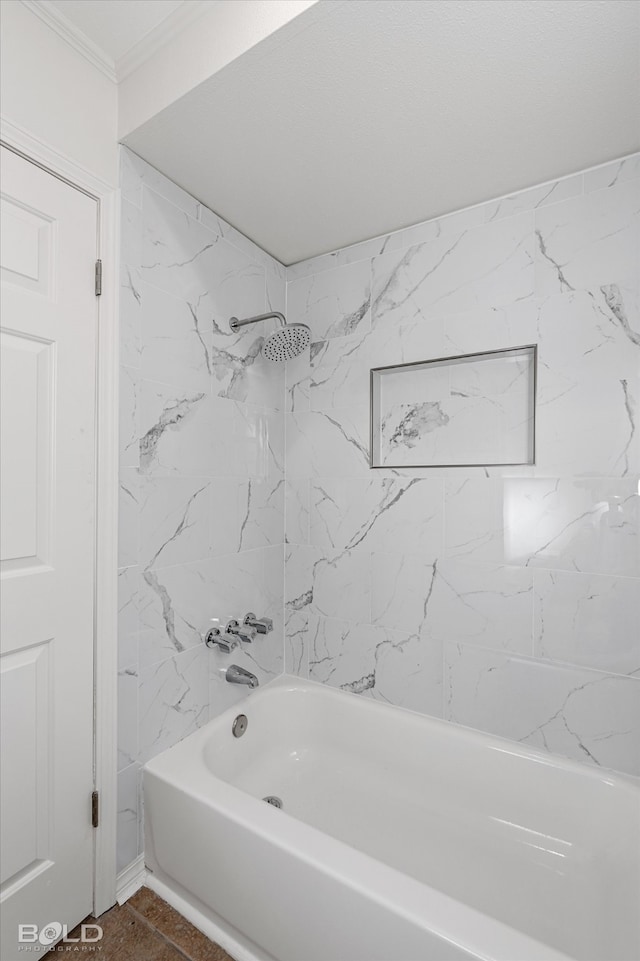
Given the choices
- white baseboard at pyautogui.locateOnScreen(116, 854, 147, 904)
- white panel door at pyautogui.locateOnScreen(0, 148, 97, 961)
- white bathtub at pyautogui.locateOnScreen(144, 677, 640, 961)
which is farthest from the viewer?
white baseboard at pyautogui.locateOnScreen(116, 854, 147, 904)

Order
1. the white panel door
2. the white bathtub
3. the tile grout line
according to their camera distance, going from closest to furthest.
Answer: the white bathtub
the white panel door
the tile grout line

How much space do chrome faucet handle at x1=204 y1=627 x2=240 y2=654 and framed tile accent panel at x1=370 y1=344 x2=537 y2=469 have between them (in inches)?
35.0

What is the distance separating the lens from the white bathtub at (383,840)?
1056 mm

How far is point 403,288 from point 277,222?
568 millimetres

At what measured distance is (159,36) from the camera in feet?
4.18

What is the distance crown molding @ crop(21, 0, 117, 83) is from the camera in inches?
47.0

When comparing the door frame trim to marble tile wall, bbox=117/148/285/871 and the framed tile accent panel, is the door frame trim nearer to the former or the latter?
marble tile wall, bbox=117/148/285/871

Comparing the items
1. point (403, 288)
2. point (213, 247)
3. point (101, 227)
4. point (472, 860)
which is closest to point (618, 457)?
point (403, 288)

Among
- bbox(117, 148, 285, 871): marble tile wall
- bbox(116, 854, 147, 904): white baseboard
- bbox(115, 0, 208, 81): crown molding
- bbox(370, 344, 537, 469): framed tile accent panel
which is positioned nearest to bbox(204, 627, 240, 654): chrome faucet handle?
bbox(117, 148, 285, 871): marble tile wall

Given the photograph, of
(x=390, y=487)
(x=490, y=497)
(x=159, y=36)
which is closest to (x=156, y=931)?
(x=390, y=487)

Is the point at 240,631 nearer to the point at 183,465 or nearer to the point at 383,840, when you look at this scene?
the point at 183,465

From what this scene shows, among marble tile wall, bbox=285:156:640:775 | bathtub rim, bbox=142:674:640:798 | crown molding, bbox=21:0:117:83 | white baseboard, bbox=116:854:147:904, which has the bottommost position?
white baseboard, bbox=116:854:147:904

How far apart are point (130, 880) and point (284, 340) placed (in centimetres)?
185

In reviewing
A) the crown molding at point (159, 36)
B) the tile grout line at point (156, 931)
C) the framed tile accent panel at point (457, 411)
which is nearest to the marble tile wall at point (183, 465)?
the tile grout line at point (156, 931)
